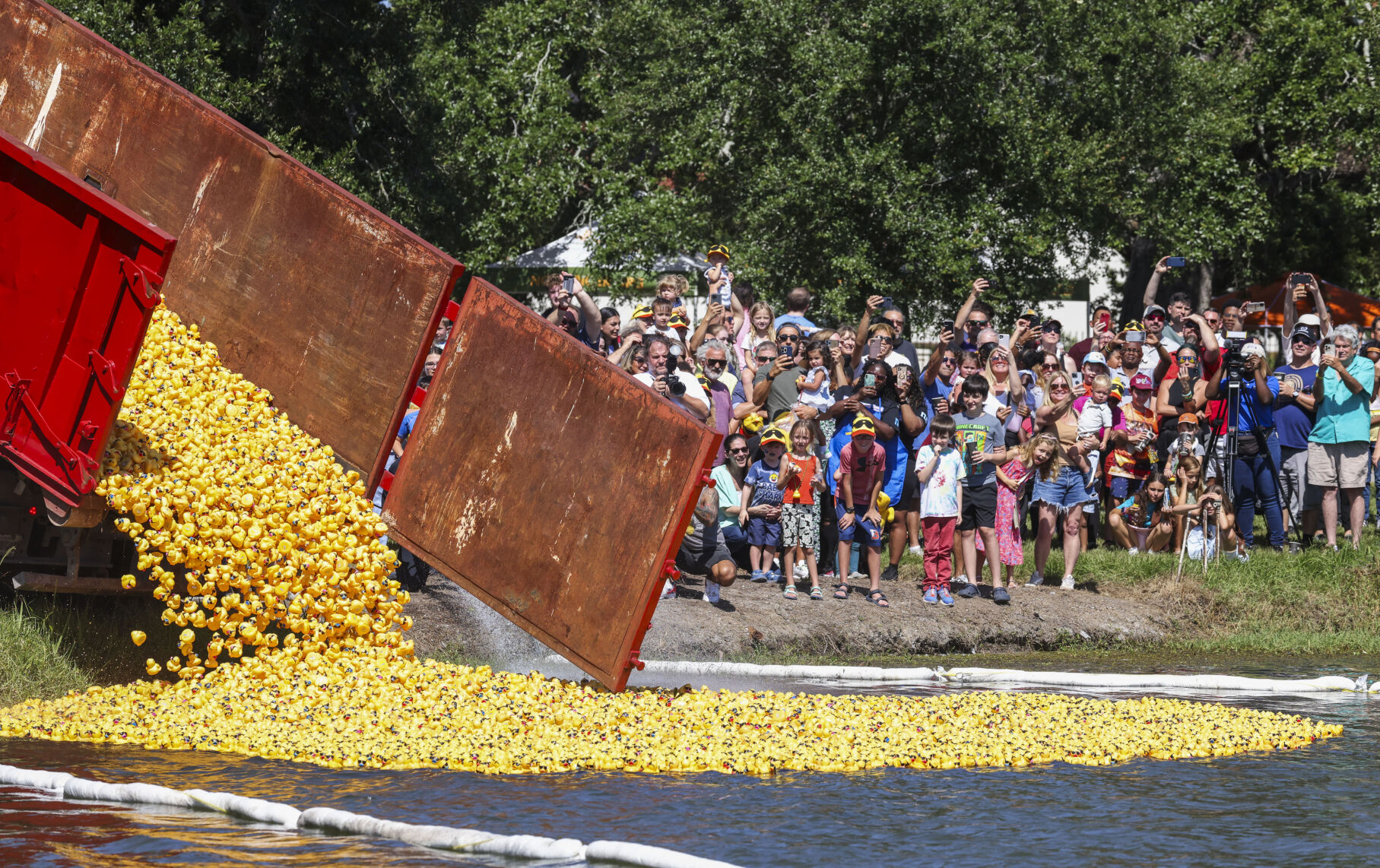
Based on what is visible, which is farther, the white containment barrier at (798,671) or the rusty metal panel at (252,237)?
the white containment barrier at (798,671)

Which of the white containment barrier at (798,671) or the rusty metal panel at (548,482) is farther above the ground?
the rusty metal panel at (548,482)

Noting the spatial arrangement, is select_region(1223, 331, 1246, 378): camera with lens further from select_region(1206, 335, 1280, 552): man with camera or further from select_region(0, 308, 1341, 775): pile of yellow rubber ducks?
select_region(0, 308, 1341, 775): pile of yellow rubber ducks

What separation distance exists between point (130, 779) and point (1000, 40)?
17.6 m

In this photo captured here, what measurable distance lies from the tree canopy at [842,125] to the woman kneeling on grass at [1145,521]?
6.30m

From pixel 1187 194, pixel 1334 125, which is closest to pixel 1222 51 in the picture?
pixel 1334 125

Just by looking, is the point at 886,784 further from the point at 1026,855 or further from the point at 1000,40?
the point at 1000,40

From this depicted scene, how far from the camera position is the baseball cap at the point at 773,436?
12766mm

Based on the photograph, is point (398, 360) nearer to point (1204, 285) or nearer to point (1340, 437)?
point (1340, 437)

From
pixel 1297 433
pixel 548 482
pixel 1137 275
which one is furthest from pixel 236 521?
pixel 1137 275

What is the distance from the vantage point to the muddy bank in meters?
10.9

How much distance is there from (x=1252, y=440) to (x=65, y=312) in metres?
11.1

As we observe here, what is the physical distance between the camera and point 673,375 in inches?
477

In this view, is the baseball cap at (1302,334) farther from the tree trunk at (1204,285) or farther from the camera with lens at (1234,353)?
the tree trunk at (1204,285)

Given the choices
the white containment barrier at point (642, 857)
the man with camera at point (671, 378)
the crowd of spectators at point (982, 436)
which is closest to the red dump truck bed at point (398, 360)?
the man with camera at point (671, 378)
